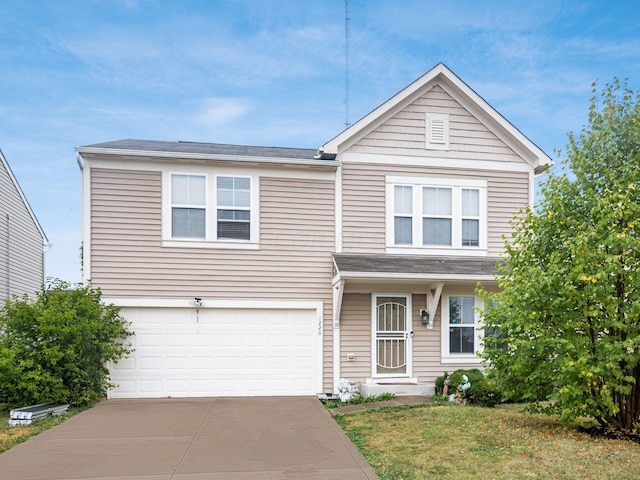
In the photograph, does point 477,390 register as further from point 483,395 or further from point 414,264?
point 414,264

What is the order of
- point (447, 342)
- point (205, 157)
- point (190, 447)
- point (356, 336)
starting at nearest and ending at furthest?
point (190, 447)
point (205, 157)
point (356, 336)
point (447, 342)

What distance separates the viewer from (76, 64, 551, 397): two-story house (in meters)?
10.3

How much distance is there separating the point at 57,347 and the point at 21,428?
65.6 inches

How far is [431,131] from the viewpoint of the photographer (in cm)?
1137

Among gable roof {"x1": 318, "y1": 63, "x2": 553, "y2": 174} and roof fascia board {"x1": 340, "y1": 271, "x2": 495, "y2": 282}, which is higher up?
gable roof {"x1": 318, "y1": 63, "x2": 553, "y2": 174}

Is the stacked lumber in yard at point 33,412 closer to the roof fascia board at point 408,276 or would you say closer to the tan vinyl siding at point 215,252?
the tan vinyl siding at point 215,252

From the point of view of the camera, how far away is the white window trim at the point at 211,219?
34.2 ft

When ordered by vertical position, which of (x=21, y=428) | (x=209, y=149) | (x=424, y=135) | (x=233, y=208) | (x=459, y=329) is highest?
(x=424, y=135)

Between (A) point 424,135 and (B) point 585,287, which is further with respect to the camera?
(A) point 424,135

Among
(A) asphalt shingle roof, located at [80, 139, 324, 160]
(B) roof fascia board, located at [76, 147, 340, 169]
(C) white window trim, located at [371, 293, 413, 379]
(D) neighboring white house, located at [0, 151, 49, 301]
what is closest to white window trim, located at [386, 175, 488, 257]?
(C) white window trim, located at [371, 293, 413, 379]

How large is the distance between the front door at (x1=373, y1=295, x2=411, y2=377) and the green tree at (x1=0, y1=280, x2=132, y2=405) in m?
5.59

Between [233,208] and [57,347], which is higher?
[233,208]

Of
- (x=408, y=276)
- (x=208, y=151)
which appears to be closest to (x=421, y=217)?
(x=408, y=276)

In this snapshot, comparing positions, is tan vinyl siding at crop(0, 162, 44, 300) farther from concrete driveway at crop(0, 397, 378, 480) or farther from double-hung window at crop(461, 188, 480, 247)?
double-hung window at crop(461, 188, 480, 247)
